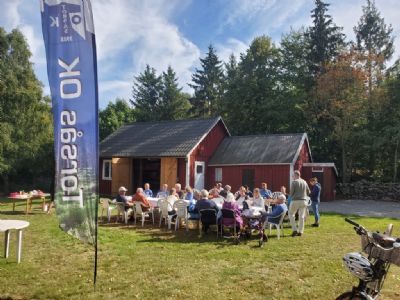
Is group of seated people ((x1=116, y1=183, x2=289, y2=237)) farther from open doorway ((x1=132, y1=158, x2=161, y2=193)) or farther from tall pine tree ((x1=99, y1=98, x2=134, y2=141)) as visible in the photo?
tall pine tree ((x1=99, y1=98, x2=134, y2=141))

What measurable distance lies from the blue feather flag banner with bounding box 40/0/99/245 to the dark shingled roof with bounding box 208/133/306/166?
18.9 metres

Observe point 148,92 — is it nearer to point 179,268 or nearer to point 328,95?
point 328,95

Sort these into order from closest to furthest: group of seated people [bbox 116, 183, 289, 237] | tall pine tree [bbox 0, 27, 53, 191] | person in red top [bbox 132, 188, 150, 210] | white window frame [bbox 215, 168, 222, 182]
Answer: group of seated people [bbox 116, 183, 289, 237] < person in red top [bbox 132, 188, 150, 210] < white window frame [bbox 215, 168, 222, 182] < tall pine tree [bbox 0, 27, 53, 191]

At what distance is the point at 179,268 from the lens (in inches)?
283

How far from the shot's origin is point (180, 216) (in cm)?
1177

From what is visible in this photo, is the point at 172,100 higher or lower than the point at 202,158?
higher

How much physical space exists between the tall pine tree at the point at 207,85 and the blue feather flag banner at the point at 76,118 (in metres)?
43.0

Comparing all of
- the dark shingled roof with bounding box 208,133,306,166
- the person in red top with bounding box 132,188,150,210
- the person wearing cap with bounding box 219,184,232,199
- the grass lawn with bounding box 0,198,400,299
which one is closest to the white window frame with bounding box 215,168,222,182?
the dark shingled roof with bounding box 208,133,306,166

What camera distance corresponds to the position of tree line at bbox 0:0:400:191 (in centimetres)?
2759

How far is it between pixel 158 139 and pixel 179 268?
19.8 meters

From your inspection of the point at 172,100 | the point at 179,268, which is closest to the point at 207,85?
the point at 172,100

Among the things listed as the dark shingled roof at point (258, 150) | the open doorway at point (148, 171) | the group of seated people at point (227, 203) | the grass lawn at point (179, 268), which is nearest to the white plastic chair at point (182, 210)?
the group of seated people at point (227, 203)

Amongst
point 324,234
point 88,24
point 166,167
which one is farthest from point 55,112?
point 166,167

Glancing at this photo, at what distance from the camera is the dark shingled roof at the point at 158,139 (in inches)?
982
